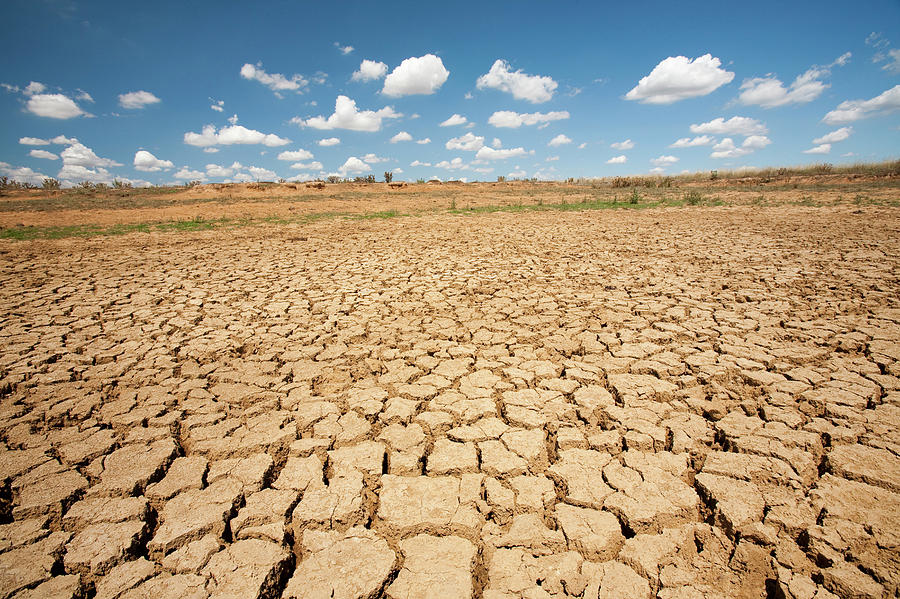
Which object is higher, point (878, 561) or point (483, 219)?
point (483, 219)

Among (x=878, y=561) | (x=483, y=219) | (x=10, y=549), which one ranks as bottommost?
(x=878, y=561)

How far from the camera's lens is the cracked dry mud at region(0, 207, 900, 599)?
1.42m

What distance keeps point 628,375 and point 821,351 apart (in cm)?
151

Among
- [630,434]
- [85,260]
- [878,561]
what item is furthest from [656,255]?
[85,260]

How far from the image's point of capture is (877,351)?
9.36ft

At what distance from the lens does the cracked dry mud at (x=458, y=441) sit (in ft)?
4.67

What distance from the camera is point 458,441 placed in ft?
6.82

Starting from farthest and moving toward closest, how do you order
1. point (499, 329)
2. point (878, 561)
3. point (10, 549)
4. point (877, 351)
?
point (499, 329) < point (877, 351) < point (10, 549) < point (878, 561)

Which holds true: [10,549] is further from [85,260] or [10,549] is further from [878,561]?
[85,260]

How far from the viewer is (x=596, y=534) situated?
1534 millimetres

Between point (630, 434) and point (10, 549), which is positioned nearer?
point (10, 549)

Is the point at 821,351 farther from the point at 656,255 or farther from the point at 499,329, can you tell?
the point at 656,255

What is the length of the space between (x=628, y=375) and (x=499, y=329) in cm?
113

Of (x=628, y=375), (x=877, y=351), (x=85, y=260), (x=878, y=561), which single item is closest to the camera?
(x=878, y=561)
